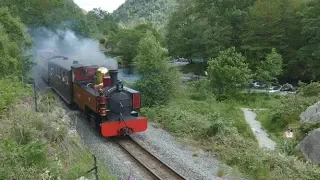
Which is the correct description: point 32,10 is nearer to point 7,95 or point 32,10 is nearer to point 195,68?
point 7,95

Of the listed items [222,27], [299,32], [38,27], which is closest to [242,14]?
[222,27]

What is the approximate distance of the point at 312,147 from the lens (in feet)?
48.1

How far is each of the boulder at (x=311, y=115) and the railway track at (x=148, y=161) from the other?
8633 millimetres

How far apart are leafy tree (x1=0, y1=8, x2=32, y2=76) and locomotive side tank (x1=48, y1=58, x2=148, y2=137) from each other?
9.61 ft

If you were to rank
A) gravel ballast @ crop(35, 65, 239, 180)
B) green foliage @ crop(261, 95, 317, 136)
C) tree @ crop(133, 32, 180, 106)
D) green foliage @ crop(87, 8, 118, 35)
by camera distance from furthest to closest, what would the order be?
green foliage @ crop(87, 8, 118, 35) < tree @ crop(133, 32, 180, 106) < green foliage @ crop(261, 95, 317, 136) < gravel ballast @ crop(35, 65, 239, 180)

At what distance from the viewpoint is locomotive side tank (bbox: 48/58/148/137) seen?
14.5 metres

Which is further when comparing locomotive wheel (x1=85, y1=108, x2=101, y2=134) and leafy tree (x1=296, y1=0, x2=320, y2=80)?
leafy tree (x1=296, y1=0, x2=320, y2=80)

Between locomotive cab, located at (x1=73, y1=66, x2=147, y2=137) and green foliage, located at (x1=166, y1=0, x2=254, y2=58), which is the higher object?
green foliage, located at (x1=166, y1=0, x2=254, y2=58)

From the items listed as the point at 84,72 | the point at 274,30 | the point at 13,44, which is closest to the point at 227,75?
the point at 84,72

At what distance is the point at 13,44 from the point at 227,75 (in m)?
15.7

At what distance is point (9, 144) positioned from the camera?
853 cm

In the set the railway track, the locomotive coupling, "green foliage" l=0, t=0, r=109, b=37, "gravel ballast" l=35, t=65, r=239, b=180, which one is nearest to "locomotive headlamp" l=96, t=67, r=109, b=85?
"gravel ballast" l=35, t=65, r=239, b=180

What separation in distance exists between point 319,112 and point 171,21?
3915cm

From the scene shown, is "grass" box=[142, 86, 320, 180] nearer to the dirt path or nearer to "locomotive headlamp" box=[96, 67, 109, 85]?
the dirt path
